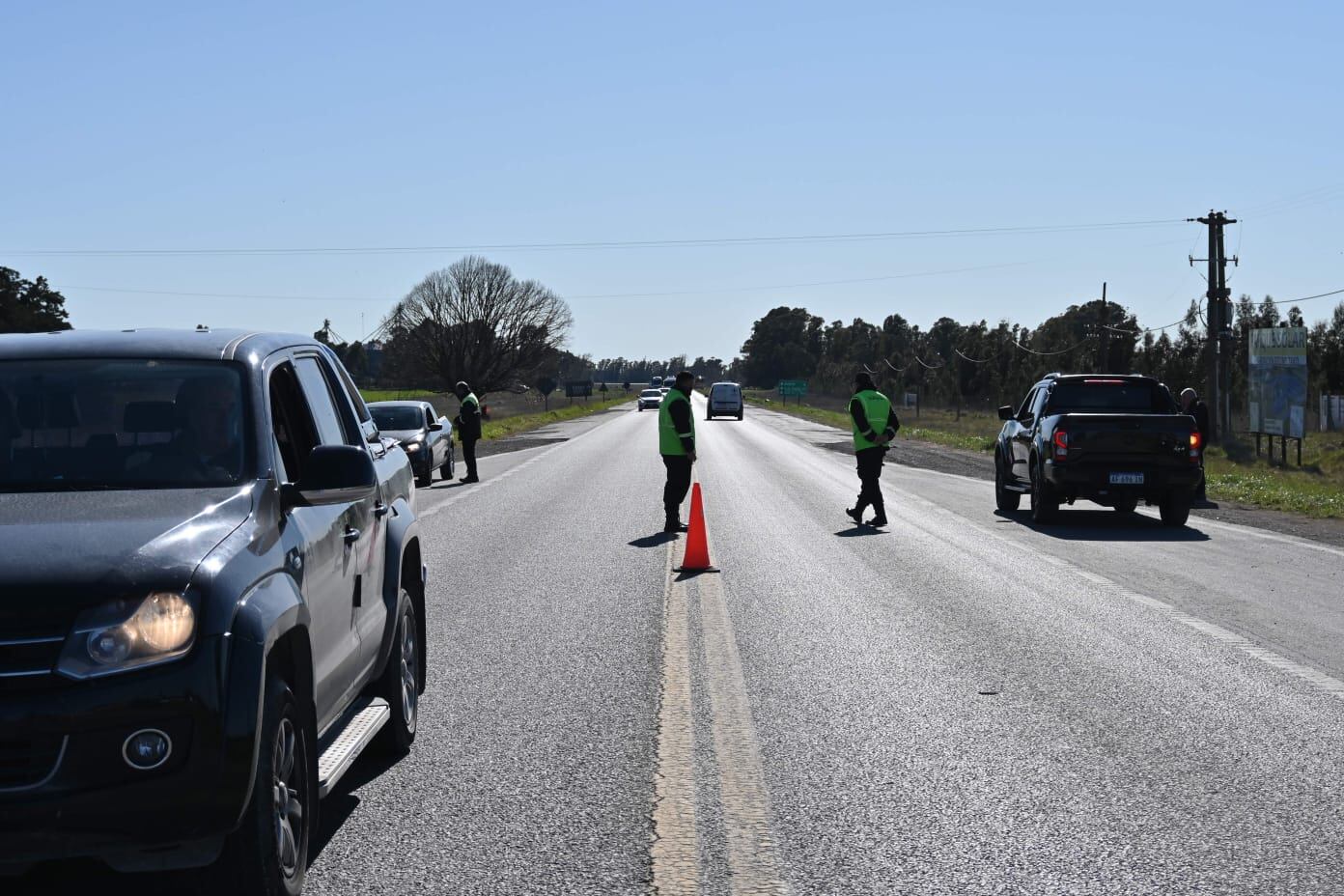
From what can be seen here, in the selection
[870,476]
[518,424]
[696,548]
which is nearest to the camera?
[696,548]

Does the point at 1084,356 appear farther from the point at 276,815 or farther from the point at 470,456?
the point at 276,815

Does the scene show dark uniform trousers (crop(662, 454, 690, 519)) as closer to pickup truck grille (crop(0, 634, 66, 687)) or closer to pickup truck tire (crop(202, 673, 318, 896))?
pickup truck tire (crop(202, 673, 318, 896))

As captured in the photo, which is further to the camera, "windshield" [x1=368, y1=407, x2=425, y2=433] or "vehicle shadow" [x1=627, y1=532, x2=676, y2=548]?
"windshield" [x1=368, y1=407, x2=425, y2=433]

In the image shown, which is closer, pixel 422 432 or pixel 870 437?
pixel 870 437

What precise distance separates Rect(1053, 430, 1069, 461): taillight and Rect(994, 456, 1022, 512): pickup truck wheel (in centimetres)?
227

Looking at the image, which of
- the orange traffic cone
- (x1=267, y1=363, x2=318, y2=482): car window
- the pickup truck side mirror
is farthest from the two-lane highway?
(x1=267, y1=363, x2=318, y2=482): car window

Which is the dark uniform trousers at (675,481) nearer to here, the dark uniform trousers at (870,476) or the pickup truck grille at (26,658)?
the dark uniform trousers at (870,476)

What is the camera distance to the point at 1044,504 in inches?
739

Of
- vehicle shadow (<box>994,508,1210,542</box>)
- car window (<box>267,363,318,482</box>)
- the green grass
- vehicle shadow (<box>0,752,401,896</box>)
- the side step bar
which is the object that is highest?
car window (<box>267,363,318,482</box>)

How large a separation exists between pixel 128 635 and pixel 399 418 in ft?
77.2

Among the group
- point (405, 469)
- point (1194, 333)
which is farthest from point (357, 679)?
point (1194, 333)

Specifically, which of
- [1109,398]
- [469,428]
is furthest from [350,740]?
[469,428]

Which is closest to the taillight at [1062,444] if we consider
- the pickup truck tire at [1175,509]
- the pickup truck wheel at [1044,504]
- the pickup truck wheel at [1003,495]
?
the pickup truck wheel at [1044,504]

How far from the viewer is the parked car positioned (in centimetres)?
2517
